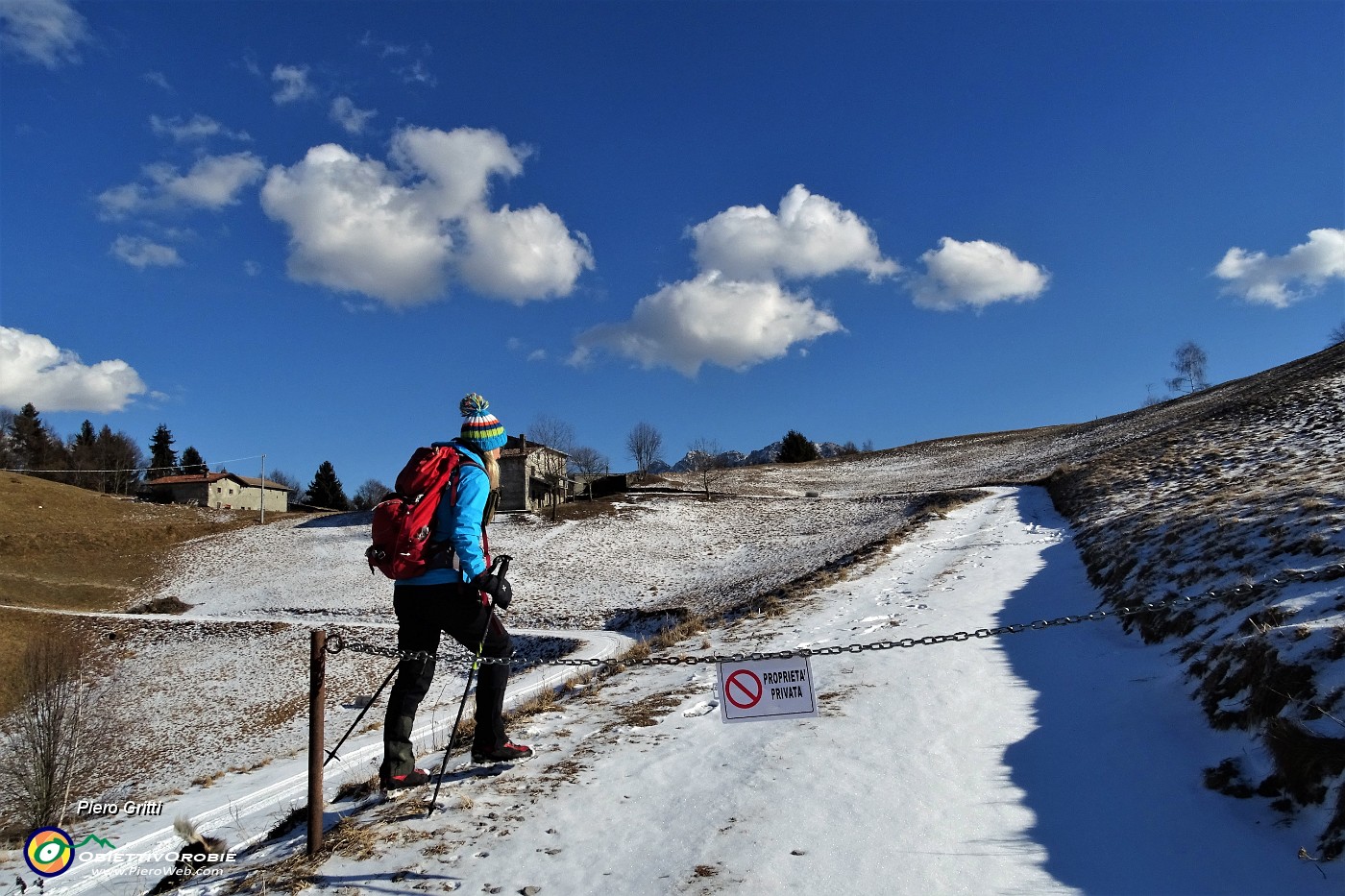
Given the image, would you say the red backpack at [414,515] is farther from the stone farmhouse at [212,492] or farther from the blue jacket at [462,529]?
the stone farmhouse at [212,492]

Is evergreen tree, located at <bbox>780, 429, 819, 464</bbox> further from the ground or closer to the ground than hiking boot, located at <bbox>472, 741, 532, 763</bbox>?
further from the ground

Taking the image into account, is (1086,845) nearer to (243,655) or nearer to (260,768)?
(260,768)

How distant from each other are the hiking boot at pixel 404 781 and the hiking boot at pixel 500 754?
0.48 m

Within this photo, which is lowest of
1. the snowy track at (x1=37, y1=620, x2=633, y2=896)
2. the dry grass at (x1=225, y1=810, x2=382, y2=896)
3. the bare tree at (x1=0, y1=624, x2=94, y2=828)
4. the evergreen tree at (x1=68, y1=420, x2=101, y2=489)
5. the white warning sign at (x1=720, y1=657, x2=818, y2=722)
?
the bare tree at (x1=0, y1=624, x2=94, y2=828)

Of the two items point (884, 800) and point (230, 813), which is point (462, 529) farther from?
point (230, 813)

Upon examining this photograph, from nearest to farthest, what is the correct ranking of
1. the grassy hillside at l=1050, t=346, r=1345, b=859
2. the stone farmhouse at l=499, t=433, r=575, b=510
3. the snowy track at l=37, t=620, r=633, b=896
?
the grassy hillside at l=1050, t=346, r=1345, b=859 < the snowy track at l=37, t=620, r=633, b=896 < the stone farmhouse at l=499, t=433, r=575, b=510

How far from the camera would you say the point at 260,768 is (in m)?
9.88

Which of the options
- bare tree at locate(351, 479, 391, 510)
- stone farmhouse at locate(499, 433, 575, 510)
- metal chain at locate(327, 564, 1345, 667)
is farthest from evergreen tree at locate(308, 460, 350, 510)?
metal chain at locate(327, 564, 1345, 667)

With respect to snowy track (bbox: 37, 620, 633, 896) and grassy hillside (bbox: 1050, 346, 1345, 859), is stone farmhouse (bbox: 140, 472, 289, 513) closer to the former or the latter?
snowy track (bbox: 37, 620, 633, 896)

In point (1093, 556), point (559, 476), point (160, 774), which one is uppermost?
point (559, 476)

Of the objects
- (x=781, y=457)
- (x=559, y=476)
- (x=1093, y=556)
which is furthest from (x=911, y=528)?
(x=781, y=457)

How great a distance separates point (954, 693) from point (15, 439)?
118252mm

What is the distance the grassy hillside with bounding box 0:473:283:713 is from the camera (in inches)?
1309

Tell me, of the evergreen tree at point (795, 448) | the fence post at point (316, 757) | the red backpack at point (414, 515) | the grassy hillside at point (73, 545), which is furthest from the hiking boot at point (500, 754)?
the evergreen tree at point (795, 448)
